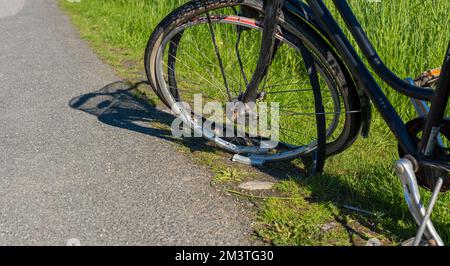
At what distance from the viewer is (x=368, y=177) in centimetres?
314

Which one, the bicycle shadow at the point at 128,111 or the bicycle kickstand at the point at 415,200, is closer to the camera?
the bicycle kickstand at the point at 415,200

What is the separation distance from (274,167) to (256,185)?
269mm

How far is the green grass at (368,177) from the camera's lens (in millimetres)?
2729

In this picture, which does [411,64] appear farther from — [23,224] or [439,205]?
[23,224]

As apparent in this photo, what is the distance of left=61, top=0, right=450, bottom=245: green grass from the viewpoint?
2.73 m

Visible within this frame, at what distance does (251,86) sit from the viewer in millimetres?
3182

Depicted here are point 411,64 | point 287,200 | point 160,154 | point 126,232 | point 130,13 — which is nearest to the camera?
point 126,232

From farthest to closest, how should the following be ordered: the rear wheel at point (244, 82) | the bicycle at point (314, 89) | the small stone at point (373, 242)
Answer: the rear wheel at point (244, 82)
the small stone at point (373, 242)
the bicycle at point (314, 89)

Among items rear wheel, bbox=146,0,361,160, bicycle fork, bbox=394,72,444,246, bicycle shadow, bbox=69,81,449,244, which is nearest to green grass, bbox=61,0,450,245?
bicycle shadow, bbox=69,81,449,244

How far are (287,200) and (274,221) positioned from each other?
24cm

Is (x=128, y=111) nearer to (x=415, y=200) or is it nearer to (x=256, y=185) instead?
(x=256, y=185)

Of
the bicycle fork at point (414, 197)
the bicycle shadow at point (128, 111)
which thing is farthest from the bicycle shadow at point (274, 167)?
the bicycle fork at point (414, 197)

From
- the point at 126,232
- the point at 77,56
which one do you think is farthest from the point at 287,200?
the point at 77,56

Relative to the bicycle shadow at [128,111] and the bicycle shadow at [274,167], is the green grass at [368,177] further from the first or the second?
the bicycle shadow at [128,111]
